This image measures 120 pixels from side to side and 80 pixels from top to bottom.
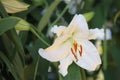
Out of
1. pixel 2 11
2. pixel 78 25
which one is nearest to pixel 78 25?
pixel 78 25

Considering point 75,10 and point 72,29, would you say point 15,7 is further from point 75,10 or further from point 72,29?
point 75,10

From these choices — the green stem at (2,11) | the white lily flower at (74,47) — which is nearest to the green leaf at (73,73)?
the white lily flower at (74,47)

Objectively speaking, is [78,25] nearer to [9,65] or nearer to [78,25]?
[78,25]

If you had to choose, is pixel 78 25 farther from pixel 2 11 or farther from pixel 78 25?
pixel 2 11

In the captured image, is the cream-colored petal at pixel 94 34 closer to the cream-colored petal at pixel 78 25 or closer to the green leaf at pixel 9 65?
the cream-colored petal at pixel 78 25

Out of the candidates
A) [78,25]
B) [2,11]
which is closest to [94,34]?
[78,25]

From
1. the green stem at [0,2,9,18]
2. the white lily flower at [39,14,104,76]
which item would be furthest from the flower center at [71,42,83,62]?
the green stem at [0,2,9,18]
